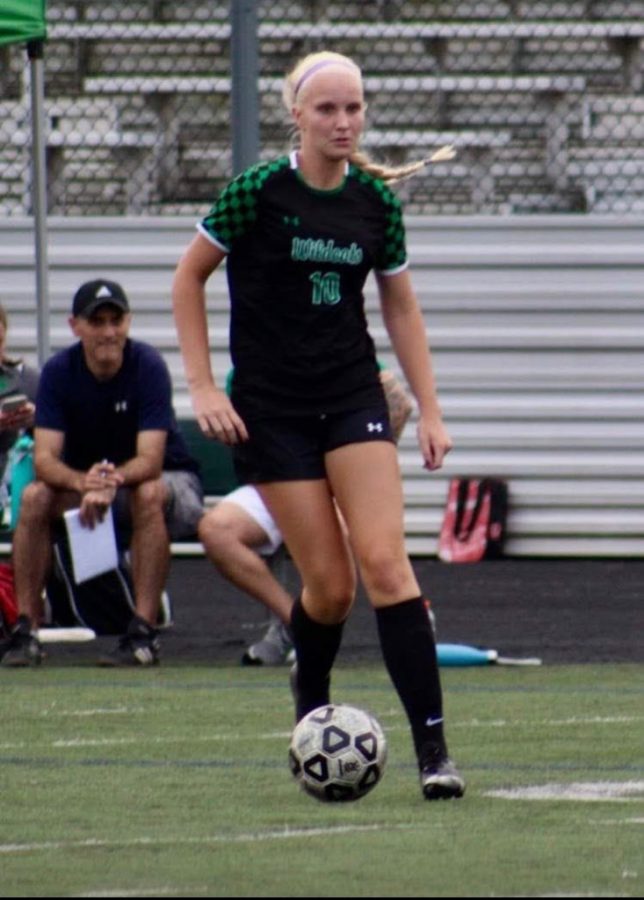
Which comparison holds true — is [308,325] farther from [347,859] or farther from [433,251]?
[433,251]

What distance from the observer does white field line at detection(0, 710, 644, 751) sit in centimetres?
713

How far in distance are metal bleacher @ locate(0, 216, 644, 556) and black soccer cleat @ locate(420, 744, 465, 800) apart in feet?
26.5

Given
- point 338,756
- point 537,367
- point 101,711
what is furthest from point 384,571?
point 537,367

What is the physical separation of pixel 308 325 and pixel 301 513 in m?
0.45

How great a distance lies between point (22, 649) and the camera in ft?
31.0

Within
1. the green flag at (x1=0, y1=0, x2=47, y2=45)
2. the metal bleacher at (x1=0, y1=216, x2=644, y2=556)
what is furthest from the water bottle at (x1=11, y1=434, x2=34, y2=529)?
the metal bleacher at (x1=0, y1=216, x2=644, y2=556)

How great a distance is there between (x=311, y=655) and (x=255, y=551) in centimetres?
340

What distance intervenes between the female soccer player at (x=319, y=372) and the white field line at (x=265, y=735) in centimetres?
134

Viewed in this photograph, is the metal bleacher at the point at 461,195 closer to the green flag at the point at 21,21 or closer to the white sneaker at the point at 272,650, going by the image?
the green flag at the point at 21,21

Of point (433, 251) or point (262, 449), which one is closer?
point (262, 449)

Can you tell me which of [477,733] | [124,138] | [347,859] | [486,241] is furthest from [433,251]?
[347,859]

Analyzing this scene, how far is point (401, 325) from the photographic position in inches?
241

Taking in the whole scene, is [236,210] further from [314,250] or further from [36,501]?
[36,501]

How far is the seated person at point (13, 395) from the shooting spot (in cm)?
992
